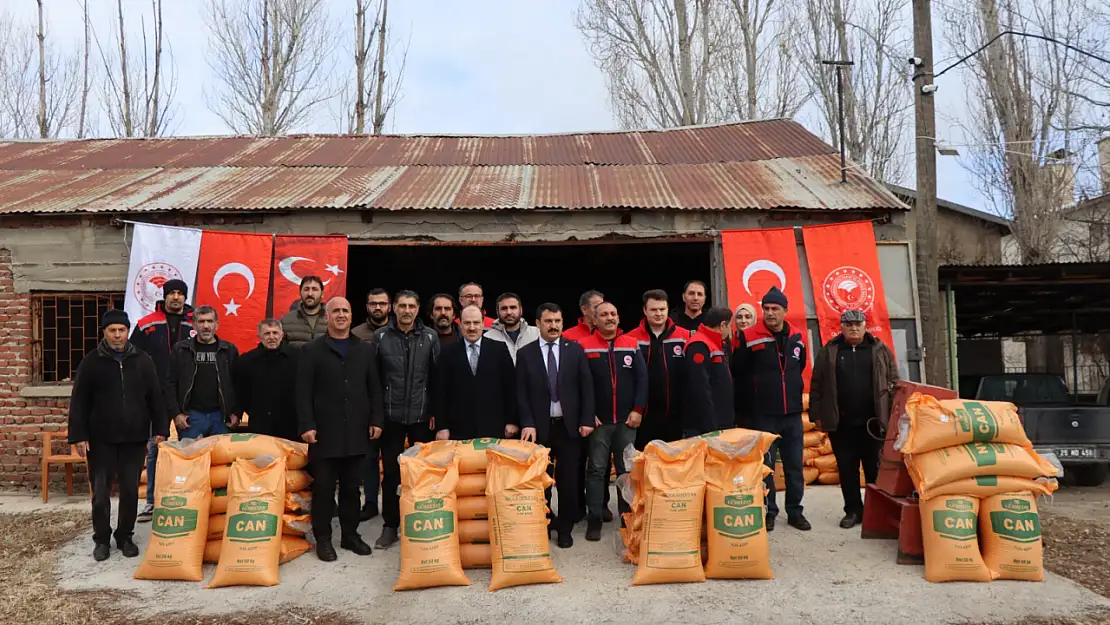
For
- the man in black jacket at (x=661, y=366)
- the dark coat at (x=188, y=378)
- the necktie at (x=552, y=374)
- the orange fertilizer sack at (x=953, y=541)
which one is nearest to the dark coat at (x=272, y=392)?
the dark coat at (x=188, y=378)

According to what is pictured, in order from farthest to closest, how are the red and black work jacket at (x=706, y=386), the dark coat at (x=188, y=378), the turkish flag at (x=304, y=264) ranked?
the turkish flag at (x=304, y=264)
the dark coat at (x=188, y=378)
the red and black work jacket at (x=706, y=386)

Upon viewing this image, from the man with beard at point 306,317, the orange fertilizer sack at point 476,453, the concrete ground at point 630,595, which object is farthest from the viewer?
the man with beard at point 306,317

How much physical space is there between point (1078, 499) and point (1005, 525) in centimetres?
385

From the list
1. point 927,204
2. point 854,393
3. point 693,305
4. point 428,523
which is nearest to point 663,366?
point 693,305

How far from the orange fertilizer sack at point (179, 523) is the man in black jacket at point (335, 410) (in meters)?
0.70

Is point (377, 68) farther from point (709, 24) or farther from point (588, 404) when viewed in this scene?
point (588, 404)

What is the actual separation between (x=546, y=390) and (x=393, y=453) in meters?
1.22

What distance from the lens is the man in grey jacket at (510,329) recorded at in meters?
5.33

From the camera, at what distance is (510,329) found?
5391 mm

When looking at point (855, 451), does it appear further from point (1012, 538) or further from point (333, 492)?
point (333, 492)

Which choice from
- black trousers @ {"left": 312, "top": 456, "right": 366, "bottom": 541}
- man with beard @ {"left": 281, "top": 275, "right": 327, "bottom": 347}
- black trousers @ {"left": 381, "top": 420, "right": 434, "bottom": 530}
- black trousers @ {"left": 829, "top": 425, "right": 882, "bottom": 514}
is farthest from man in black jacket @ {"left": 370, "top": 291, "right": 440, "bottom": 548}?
black trousers @ {"left": 829, "top": 425, "right": 882, "bottom": 514}

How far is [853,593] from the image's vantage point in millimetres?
4547

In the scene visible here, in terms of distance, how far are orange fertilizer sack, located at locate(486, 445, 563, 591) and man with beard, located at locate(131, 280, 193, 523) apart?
2994 millimetres

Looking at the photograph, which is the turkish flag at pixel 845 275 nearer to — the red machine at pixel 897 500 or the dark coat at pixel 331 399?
the red machine at pixel 897 500
